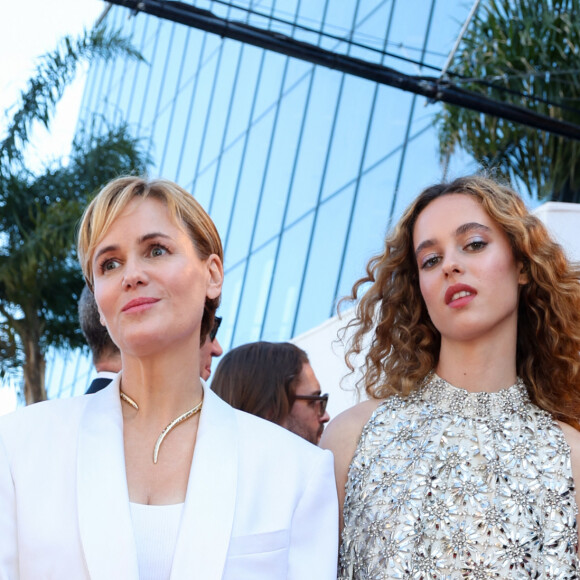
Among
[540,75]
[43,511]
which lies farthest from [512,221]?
[540,75]

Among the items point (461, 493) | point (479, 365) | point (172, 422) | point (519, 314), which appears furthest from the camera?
point (519, 314)

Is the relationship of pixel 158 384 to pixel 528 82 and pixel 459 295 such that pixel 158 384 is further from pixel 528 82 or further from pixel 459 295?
pixel 528 82

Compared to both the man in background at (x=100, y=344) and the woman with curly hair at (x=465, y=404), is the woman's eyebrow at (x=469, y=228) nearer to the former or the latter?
the woman with curly hair at (x=465, y=404)

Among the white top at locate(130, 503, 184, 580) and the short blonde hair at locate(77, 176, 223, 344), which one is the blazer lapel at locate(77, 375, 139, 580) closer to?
the white top at locate(130, 503, 184, 580)

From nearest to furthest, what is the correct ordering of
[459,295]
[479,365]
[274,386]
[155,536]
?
[155,536]
[459,295]
[479,365]
[274,386]

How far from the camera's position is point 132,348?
9.32 ft

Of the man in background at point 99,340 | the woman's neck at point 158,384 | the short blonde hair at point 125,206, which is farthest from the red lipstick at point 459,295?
the man in background at point 99,340

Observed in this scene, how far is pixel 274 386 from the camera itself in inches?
177

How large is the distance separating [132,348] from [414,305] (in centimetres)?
125

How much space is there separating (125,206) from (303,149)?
1329cm

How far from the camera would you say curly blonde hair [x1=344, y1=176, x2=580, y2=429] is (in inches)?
137

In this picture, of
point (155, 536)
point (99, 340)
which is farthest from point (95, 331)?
point (155, 536)

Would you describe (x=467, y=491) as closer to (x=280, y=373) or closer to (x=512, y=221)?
(x=512, y=221)

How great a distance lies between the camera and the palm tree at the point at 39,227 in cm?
1349
